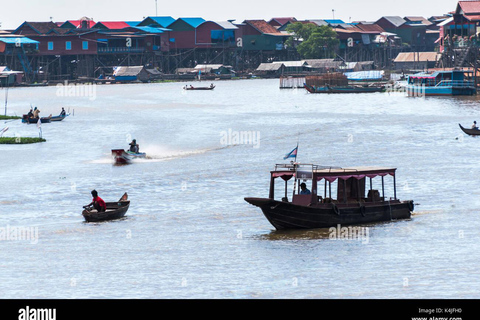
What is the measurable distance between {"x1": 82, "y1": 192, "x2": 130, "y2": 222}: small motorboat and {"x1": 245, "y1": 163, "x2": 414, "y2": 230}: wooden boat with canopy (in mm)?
6398

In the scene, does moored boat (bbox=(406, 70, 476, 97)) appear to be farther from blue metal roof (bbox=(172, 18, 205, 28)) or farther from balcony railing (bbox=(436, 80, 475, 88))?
blue metal roof (bbox=(172, 18, 205, 28))

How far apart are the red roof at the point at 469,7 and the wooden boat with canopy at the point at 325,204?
84.2 metres

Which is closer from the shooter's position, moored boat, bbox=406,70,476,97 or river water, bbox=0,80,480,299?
river water, bbox=0,80,480,299

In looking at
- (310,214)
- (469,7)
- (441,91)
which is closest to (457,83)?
(441,91)

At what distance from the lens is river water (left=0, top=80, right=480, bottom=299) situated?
891 inches

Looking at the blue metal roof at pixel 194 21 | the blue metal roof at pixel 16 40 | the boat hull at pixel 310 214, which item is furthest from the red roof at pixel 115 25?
the boat hull at pixel 310 214

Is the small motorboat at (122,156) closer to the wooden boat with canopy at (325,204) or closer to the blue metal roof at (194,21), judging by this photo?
the wooden boat with canopy at (325,204)

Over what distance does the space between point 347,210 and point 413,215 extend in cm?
411

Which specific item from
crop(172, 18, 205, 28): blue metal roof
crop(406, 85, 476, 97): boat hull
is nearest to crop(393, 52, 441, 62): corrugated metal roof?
crop(172, 18, 205, 28): blue metal roof

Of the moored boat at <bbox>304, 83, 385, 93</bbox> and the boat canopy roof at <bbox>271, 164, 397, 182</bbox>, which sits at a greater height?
the moored boat at <bbox>304, 83, 385, 93</bbox>

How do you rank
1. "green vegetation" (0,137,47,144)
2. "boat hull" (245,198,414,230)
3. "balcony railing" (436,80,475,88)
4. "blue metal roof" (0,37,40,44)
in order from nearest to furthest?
1. "boat hull" (245,198,414,230)
2. "green vegetation" (0,137,47,144)
3. "balcony railing" (436,80,475,88)
4. "blue metal roof" (0,37,40,44)

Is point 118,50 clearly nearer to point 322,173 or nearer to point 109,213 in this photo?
point 109,213

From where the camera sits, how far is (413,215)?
1215 inches
